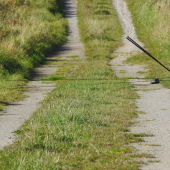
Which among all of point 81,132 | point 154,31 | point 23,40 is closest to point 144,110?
point 81,132

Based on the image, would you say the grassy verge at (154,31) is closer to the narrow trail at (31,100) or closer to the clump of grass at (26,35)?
the narrow trail at (31,100)

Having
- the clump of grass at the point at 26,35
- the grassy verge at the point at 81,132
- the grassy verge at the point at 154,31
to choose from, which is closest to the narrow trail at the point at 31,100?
the grassy verge at the point at 81,132

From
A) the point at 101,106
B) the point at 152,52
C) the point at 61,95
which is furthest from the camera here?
the point at 152,52

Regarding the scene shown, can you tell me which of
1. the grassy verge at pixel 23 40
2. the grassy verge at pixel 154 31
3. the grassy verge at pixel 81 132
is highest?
the grassy verge at pixel 81 132

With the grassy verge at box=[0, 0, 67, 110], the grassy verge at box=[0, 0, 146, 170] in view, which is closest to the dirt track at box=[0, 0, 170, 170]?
the grassy verge at box=[0, 0, 146, 170]

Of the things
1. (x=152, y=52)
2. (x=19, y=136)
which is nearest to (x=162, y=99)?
(x=19, y=136)

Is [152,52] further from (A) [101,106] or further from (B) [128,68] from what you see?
(A) [101,106]

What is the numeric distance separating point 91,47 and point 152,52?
9.69ft

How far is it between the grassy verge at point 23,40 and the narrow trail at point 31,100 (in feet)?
0.94

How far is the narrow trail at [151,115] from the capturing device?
564 centimetres

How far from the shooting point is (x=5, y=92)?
10.7m

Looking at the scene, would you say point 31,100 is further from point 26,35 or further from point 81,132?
point 26,35

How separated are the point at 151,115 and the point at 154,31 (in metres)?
14.5

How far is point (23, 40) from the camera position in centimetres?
1720
